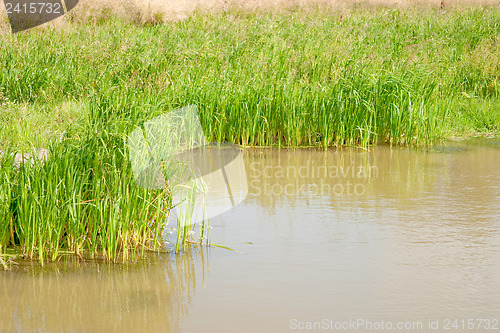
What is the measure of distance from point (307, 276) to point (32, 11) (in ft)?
42.6

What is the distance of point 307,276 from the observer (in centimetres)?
398

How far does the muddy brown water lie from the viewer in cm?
343

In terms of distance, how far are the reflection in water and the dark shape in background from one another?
11.2 metres

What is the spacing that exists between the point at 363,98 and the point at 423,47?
14.8ft

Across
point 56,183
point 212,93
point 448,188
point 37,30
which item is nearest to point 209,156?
point 212,93

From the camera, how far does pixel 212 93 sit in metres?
8.08
